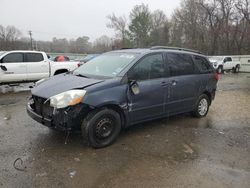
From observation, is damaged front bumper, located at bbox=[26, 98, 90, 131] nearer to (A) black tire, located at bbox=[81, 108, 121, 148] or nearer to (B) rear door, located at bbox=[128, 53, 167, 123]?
(A) black tire, located at bbox=[81, 108, 121, 148]

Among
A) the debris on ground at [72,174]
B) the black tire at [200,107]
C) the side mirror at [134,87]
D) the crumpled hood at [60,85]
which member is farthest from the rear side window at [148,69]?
the debris on ground at [72,174]

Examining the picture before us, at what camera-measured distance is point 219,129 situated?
5535 millimetres

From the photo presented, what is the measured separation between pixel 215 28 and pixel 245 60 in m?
13.6

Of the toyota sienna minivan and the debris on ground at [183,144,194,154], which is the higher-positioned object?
the toyota sienna minivan

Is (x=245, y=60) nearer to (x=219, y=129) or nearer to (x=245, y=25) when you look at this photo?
(x=245, y=25)

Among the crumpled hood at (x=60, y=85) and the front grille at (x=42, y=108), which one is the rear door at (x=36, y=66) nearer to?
the crumpled hood at (x=60, y=85)

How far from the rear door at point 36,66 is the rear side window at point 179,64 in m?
7.33

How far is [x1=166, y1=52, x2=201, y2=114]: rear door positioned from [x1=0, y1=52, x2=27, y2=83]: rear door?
291 inches

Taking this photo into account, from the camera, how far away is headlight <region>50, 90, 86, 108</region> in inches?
151

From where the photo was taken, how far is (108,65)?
499 cm

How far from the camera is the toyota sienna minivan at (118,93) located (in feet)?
13.0

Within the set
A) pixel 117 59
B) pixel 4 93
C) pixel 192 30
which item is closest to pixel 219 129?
pixel 117 59

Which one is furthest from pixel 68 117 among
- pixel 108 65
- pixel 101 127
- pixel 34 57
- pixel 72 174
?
pixel 34 57

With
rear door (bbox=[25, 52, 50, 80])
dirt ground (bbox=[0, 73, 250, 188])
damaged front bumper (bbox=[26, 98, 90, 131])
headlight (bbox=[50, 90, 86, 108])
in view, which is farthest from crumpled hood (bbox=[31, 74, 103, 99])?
rear door (bbox=[25, 52, 50, 80])
